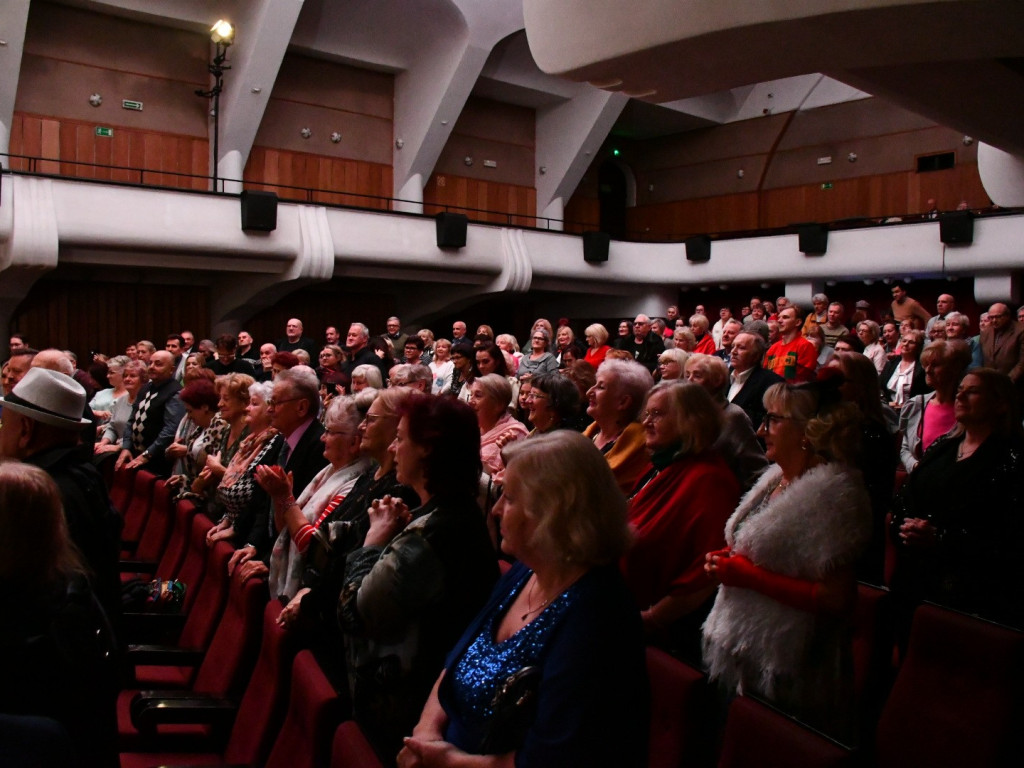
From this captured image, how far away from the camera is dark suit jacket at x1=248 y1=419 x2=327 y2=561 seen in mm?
2990

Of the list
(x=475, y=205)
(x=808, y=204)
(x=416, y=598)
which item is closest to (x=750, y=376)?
(x=416, y=598)

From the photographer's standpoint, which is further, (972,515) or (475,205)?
(475,205)

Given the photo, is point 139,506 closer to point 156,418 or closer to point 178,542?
point 156,418

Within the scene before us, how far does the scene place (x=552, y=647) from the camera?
1.34 meters

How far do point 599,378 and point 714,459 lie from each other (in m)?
0.63

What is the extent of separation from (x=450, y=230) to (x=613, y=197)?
6.03 m

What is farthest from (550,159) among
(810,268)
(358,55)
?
(810,268)

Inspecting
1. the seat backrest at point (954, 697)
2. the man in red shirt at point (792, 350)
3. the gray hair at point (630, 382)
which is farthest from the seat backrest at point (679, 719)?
the man in red shirt at point (792, 350)

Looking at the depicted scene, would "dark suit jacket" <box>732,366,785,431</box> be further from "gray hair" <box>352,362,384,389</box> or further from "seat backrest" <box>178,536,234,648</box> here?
"seat backrest" <box>178,536,234,648</box>

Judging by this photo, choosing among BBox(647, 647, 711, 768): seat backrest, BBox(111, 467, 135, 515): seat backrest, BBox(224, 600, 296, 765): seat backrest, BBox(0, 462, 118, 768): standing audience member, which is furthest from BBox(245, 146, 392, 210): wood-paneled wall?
BBox(647, 647, 711, 768): seat backrest

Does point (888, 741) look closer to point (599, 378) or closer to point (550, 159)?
point (599, 378)

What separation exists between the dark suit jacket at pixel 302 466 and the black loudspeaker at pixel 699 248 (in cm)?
1068

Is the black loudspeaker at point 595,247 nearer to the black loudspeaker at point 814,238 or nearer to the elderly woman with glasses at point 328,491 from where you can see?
the black loudspeaker at point 814,238

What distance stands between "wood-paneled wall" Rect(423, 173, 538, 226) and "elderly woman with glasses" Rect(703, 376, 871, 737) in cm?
1174
